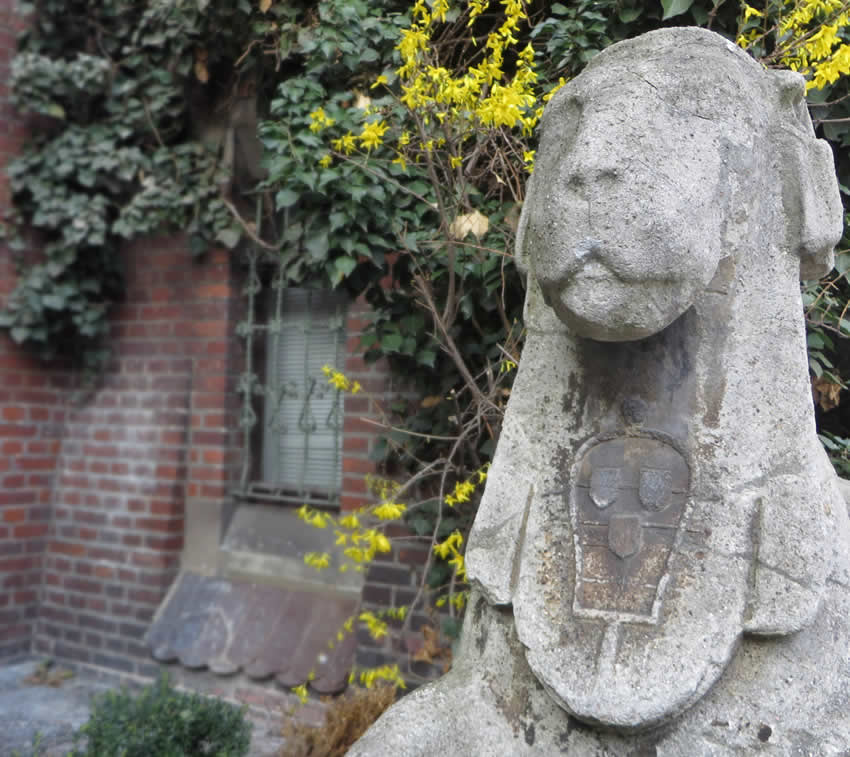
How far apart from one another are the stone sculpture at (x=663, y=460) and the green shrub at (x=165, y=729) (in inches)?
71.1

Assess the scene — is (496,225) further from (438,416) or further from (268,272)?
(268,272)

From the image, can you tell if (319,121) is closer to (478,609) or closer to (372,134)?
(372,134)

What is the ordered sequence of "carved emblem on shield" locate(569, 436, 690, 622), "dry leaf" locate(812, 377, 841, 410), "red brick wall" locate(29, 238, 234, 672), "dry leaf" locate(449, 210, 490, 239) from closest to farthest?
"carved emblem on shield" locate(569, 436, 690, 622) < "dry leaf" locate(812, 377, 841, 410) < "dry leaf" locate(449, 210, 490, 239) < "red brick wall" locate(29, 238, 234, 672)

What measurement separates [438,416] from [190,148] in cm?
217

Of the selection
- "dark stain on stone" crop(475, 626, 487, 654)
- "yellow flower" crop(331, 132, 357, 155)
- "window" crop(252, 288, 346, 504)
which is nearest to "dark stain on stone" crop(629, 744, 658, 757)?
"dark stain on stone" crop(475, 626, 487, 654)

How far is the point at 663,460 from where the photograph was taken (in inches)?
62.4

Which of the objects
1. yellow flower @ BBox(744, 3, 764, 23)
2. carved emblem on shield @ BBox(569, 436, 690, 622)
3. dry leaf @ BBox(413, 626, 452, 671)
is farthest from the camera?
dry leaf @ BBox(413, 626, 452, 671)

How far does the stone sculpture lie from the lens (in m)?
1.44

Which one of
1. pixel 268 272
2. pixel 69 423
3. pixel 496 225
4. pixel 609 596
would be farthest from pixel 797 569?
pixel 69 423

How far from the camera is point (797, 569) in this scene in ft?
4.76

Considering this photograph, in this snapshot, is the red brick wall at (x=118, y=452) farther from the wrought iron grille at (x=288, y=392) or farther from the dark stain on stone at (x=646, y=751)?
the dark stain on stone at (x=646, y=751)

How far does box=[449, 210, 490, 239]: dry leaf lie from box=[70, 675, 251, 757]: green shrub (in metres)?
1.83

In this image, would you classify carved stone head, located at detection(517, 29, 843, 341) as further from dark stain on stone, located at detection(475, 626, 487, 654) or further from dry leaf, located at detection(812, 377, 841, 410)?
dry leaf, located at detection(812, 377, 841, 410)

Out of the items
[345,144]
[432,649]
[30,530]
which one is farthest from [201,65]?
Answer: [432,649]
